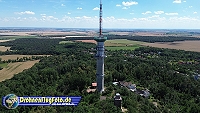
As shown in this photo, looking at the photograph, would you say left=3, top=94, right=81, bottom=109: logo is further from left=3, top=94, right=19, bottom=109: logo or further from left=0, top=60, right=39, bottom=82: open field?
left=0, top=60, right=39, bottom=82: open field

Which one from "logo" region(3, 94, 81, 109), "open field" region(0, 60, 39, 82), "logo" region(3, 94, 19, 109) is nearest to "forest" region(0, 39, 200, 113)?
"logo" region(3, 94, 81, 109)

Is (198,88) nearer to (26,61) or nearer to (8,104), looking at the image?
(8,104)

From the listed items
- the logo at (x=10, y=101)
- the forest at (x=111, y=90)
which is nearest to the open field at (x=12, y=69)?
the forest at (x=111, y=90)

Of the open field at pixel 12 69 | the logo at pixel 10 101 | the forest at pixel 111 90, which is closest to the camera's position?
the logo at pixel 10 101

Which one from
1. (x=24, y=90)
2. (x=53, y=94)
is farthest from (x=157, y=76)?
(x=24, y=90)

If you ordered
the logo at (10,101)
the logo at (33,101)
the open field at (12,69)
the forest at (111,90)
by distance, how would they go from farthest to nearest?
the open field at (12,69) → the forest at (111,90) → the logo at (33,101) → the logo at (10,101)

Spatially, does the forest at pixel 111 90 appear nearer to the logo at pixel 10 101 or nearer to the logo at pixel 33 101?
the logo at pixel 33 101
